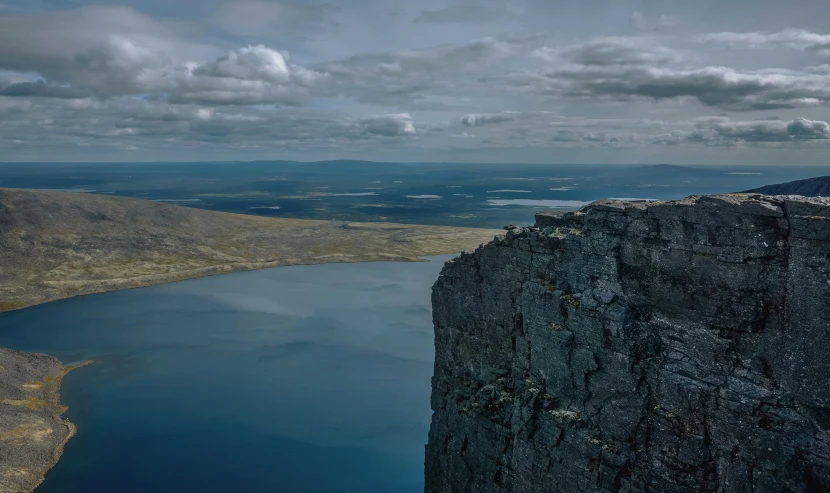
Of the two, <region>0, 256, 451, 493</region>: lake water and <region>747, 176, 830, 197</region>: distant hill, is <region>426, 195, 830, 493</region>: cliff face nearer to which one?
<region>0, 256, 451, 493</region>: lake water

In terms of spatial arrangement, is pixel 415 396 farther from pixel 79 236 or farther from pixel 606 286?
pixel 79 236

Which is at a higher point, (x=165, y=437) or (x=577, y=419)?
(x=577, y=419)

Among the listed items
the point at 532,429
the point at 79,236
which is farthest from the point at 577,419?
the point at 79,236

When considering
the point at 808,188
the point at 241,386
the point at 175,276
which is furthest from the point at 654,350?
the point at 175,276

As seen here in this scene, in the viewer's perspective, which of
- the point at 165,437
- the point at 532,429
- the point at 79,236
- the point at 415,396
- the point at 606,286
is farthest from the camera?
the point at 79,236

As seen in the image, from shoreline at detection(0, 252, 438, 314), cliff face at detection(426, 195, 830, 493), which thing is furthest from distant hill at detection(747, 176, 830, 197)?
shoreline at detection(0, 252, 438, 314)

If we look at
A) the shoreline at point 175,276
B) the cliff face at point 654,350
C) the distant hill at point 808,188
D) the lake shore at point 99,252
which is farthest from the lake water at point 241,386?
the distant hill at point 808,188

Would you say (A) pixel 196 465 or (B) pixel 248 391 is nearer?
(A) pixel 196 465
